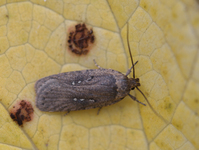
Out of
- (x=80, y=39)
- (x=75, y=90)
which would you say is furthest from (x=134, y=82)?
(x=80, y=39)

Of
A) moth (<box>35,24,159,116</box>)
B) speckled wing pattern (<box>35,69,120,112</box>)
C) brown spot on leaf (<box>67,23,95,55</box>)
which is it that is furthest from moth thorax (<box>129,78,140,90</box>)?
brown spot on leaf (<box>67,23,95,55</box>)

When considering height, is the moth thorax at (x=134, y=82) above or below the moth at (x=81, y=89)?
above

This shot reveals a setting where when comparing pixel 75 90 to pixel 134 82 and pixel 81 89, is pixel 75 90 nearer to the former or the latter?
pixel 81 89

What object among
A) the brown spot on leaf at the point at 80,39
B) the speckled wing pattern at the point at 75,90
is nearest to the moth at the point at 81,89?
the speckled wing pattern at the point at 75,90

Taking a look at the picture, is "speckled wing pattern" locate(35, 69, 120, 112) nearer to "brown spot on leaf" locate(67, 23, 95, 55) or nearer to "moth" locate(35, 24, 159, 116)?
"moth" locate(35, 24, 159, 116)

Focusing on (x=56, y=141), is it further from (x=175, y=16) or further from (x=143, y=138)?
(x=175, y=16)

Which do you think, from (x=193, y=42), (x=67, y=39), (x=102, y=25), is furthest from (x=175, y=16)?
(x=67, y=39)

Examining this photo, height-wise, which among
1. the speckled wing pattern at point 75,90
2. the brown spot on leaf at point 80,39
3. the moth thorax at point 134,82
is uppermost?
the brown spot on leaf at point 80,39

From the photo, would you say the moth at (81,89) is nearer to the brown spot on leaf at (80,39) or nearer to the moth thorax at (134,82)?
the moth thorax at (134,82)
